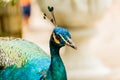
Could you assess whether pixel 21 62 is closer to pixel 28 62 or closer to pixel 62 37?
pixel 28 62

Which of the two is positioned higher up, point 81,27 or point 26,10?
point 26,10

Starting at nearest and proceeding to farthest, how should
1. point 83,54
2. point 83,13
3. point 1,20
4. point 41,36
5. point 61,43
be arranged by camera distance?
point 61,43 < point 83,13 < point 83,54 < point 1,20 < point 41,36

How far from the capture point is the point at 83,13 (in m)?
1.75

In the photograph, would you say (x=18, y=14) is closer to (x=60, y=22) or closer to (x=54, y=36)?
(x=60, y=22)

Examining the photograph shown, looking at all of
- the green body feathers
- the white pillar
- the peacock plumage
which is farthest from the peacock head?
the white pillar

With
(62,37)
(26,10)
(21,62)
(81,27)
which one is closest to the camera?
(62,37)

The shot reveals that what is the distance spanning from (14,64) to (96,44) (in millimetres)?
1087

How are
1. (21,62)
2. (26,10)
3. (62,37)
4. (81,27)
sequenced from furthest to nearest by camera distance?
(26,10)
(81,27)
(21,62)
(62,37)

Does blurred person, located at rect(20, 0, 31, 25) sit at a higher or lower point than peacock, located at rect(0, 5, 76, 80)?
higher

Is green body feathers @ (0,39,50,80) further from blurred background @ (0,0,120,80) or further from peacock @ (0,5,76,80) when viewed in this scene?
blurred background @ (0,0,120,80)

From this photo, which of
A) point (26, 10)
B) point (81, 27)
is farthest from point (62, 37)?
point (26, 10)

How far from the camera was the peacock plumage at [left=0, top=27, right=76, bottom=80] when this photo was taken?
1.32 meters

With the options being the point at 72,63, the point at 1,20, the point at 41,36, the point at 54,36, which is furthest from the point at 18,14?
the point at 54,36

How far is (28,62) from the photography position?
4.54 ft
